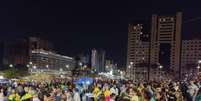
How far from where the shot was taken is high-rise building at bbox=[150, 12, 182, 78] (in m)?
115

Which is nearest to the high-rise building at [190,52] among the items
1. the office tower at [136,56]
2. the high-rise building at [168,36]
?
the high-rise building at [168,36]

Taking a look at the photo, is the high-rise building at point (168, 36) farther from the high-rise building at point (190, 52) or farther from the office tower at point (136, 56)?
the office tower at point (136, 56)

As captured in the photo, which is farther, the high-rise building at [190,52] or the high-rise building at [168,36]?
the high-rise building at [190,52]

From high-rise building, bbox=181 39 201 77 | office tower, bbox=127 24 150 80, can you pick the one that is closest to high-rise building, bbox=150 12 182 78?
high-rise building, bbox=181 39 201 77

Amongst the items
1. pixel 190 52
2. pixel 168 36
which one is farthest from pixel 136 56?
pixel 168 36

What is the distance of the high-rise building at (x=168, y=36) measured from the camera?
114856 mm

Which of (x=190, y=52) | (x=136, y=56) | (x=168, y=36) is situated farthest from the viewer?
(x=136, y=56)

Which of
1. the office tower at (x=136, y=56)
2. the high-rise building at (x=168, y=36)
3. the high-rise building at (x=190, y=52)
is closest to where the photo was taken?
the high-rise building at (x=168, y=36)

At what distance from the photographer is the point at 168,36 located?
131 meters

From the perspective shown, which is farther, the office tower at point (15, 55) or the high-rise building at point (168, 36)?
the office tower at point (15, 55)

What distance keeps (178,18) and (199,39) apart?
192ft

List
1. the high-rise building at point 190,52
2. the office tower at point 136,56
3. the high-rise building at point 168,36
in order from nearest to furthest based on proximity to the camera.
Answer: the high-rise building at point 168,36, the office tower at point 136,56, the high-rise building at point 190,52

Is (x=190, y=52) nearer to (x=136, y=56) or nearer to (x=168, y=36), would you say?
(x=136, y=56)

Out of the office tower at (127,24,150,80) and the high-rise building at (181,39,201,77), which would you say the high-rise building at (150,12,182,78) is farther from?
the office tower at (127,24,150,80)
